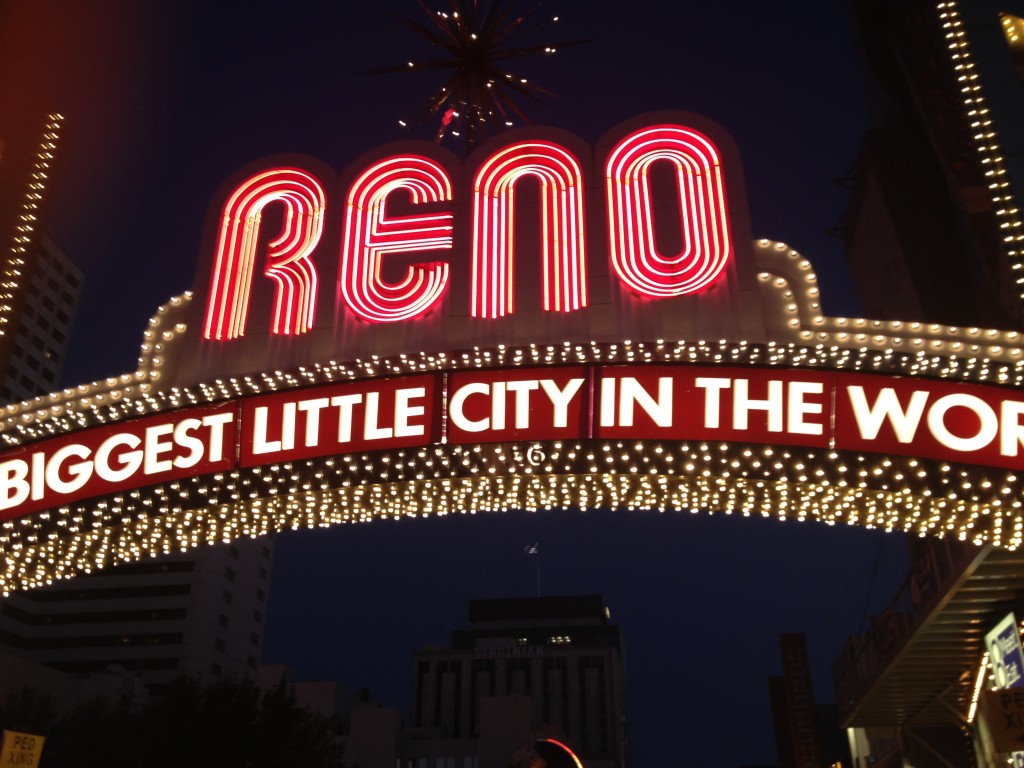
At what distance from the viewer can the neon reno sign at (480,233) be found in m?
9.20

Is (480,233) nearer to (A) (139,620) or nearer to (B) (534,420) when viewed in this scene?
(B) (534,420)

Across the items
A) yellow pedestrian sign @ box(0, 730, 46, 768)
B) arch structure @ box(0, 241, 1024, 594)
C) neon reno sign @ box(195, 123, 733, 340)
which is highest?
neon reno sign @ box(195, 123, 733, 340)

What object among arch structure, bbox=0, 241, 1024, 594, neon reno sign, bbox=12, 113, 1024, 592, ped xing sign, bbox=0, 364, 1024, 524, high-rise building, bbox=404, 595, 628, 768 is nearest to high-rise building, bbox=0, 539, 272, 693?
high-rise building, bbox=404, 595, 628, 768

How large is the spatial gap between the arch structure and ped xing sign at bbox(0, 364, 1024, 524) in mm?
16

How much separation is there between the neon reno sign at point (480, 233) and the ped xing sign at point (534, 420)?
1179 millimetres

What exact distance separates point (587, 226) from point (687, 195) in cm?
104

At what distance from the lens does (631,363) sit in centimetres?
812

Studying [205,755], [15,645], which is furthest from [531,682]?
[205,755]

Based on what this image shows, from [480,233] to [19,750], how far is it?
23.5 ft

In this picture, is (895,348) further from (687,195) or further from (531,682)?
(531,682)

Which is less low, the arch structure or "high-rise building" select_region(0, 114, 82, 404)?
"high-rise building" select_region(0, 114, 82, 404)

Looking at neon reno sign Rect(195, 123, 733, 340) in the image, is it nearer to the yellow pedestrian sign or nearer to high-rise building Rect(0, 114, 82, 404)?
high-rise building Rect(0, 114, 82, 404)

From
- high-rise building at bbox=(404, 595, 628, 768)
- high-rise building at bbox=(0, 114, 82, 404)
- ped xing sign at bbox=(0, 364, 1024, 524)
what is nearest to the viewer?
ped xing sign at bbox=(0, 364, 1024, 524)

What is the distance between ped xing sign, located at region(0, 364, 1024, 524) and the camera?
7613 millimetres
